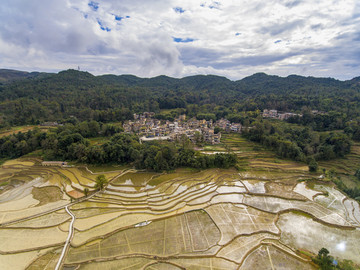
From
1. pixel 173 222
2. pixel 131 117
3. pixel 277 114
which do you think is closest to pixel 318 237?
pixel 173 222

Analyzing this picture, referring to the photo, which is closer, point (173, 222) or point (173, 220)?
point (173, 222)

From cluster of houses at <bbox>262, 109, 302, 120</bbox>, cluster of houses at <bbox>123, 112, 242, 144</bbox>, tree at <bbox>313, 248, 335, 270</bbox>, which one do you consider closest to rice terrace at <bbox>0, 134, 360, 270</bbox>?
tree at <bbox>313, 248, 335, 270</bbox>

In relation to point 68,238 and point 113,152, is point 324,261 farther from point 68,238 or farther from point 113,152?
point 113,152

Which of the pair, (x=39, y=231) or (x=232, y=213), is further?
(x=232, y=213)

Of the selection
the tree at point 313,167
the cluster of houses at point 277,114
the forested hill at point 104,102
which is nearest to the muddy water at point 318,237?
the tree at point 313,167

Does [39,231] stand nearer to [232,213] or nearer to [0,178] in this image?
[0,178]

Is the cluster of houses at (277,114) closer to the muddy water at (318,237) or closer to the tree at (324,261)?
the muddy water at (318,237)

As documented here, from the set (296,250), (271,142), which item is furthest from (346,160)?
(296,250)
